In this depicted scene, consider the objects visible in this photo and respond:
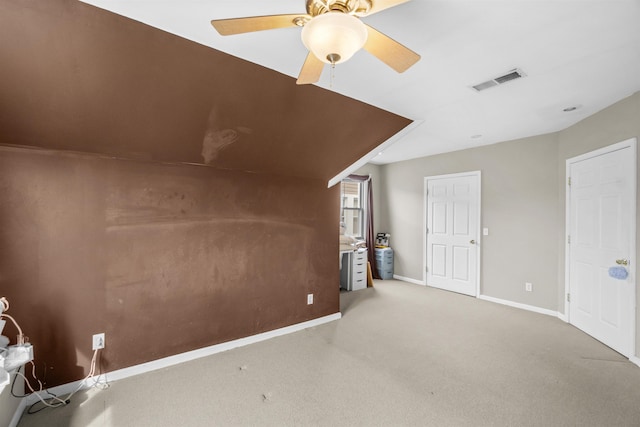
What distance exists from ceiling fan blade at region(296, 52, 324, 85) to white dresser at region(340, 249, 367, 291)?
152 inches

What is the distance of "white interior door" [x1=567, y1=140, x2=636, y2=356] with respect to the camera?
287cm

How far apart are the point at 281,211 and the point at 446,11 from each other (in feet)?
7.73

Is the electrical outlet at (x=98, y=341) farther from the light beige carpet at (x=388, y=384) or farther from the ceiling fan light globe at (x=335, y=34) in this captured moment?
the ceiling fan light globe at (x=335, y=34)

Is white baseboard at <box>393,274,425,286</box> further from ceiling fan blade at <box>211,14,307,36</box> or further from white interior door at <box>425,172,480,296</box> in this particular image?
ceiling fan blade at <box>211,14,307,36</box>

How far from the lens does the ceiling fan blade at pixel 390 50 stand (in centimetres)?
139

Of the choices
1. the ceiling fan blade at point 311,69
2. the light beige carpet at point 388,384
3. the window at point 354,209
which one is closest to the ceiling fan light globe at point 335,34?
the ceiling fan blade at point 311,69

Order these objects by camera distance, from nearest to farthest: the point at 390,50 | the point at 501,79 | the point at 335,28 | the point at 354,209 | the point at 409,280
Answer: the point at 335,28 → the point at 390,50 → the point at 501,79 → the point at 409,280 → the point at 354,209

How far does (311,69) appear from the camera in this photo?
166 cm

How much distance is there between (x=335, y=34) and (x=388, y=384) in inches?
97.3

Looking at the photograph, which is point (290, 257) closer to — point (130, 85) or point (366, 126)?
point (366, 126)

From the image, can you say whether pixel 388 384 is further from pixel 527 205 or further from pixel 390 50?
pixel 527 205

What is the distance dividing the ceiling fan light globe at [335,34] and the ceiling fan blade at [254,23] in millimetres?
167

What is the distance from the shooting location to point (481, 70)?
7.76 feet

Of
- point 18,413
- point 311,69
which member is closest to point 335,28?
point 311,69
